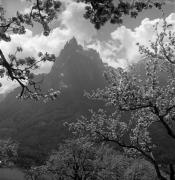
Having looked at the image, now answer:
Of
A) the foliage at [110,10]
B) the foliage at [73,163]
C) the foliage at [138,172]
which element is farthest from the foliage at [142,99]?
the foliage at [138,172]

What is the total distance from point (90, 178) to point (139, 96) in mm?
45311

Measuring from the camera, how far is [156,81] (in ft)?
79.0

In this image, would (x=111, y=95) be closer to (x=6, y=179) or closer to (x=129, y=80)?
(x=129, y=80)

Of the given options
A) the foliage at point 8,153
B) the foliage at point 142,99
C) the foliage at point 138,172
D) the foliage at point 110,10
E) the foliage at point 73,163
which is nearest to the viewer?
the foliage at point 110,10

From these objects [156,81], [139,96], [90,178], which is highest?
[90,178]

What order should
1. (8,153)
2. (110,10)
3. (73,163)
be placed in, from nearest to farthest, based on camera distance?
(110,10), (8,153), (73,163)

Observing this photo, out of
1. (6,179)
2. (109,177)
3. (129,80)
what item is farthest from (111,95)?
(6,179)

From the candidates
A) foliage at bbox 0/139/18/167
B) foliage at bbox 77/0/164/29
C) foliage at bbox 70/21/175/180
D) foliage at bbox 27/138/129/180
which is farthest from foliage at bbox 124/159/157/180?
foliage at bbox 77/0/164/29

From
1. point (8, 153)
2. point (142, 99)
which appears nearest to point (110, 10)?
point (142, 99)

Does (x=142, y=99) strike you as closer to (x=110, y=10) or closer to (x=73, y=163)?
(x=110, y=10)

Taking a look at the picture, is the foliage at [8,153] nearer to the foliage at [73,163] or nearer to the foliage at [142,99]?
the foliage at [142,99]

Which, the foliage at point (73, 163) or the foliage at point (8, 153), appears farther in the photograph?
the foliage at point (73, 163)

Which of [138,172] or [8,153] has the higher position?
[138,172]

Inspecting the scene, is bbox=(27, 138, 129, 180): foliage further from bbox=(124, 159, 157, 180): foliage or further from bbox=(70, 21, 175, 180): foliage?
bbox=(70, 21, 175, 180): foliage
